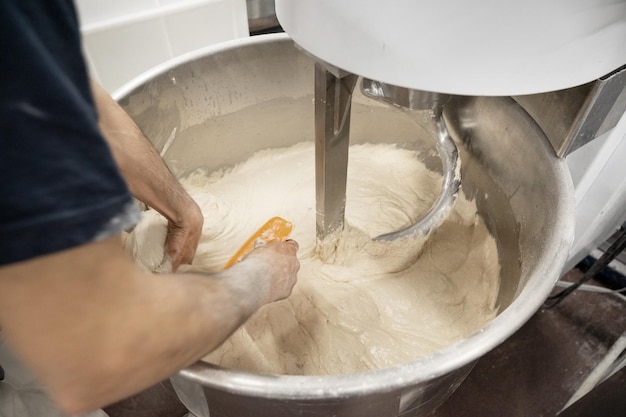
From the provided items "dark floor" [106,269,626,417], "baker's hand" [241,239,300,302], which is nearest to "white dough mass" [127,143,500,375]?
"baker's hand" [241,239,300,302]

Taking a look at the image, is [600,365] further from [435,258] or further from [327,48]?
[327,48]

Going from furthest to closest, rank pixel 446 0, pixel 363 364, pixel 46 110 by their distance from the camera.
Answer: pixel 363 364
pixel 446 0
pixel 46 110

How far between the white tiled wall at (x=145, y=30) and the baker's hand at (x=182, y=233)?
1.09 ft

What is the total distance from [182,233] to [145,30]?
0.40m

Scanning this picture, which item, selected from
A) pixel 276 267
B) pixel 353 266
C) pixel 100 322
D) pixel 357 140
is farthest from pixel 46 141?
pixel 357 140

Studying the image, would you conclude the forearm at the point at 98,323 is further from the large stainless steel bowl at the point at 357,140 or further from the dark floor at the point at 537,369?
the dark floor at the point at 537,369

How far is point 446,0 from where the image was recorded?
35 centimetres

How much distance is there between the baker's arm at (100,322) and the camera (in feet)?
0.79

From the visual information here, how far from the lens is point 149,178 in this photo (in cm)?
64

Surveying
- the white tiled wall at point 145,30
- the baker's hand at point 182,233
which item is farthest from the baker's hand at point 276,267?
the white tiled wall at point 145,30

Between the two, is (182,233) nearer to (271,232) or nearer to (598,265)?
(271,232)

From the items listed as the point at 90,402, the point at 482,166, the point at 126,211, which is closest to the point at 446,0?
the point at 126,211

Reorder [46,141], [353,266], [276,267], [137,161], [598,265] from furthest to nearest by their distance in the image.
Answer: [598,265] → [353,266] → [137,161] → [276,267] → [46,141]

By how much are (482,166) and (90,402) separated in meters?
0.72
